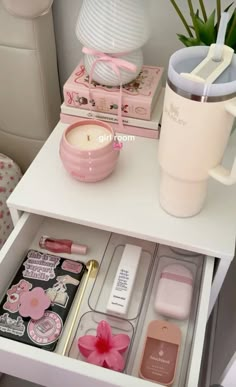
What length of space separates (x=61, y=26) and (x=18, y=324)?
68 centimetres

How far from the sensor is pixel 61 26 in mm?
998

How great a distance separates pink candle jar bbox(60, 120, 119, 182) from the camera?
721 millimetres

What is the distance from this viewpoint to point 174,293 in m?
0.74

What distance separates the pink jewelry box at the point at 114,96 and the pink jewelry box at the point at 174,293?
1.01 ft

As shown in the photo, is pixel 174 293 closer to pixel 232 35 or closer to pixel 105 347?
pixel 105 347

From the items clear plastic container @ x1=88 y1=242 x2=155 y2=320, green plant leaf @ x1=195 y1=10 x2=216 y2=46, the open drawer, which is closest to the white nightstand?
the open drawer

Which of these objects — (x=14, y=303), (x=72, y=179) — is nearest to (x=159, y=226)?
(x=72, y=179)

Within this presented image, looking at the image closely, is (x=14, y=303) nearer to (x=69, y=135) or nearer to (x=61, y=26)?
(x=69, y=135)

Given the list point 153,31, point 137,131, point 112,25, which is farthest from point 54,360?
point 153,31

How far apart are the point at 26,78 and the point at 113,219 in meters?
0.46

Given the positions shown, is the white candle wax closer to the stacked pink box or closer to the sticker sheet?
the stacked pink box

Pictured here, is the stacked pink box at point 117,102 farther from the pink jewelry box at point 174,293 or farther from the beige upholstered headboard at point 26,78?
the pink jewelry box at point 174,293

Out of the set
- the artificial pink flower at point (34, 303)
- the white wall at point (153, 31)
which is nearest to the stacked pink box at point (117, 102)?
the white wall at point (153, 31)

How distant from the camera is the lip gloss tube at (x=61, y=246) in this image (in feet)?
2.68
